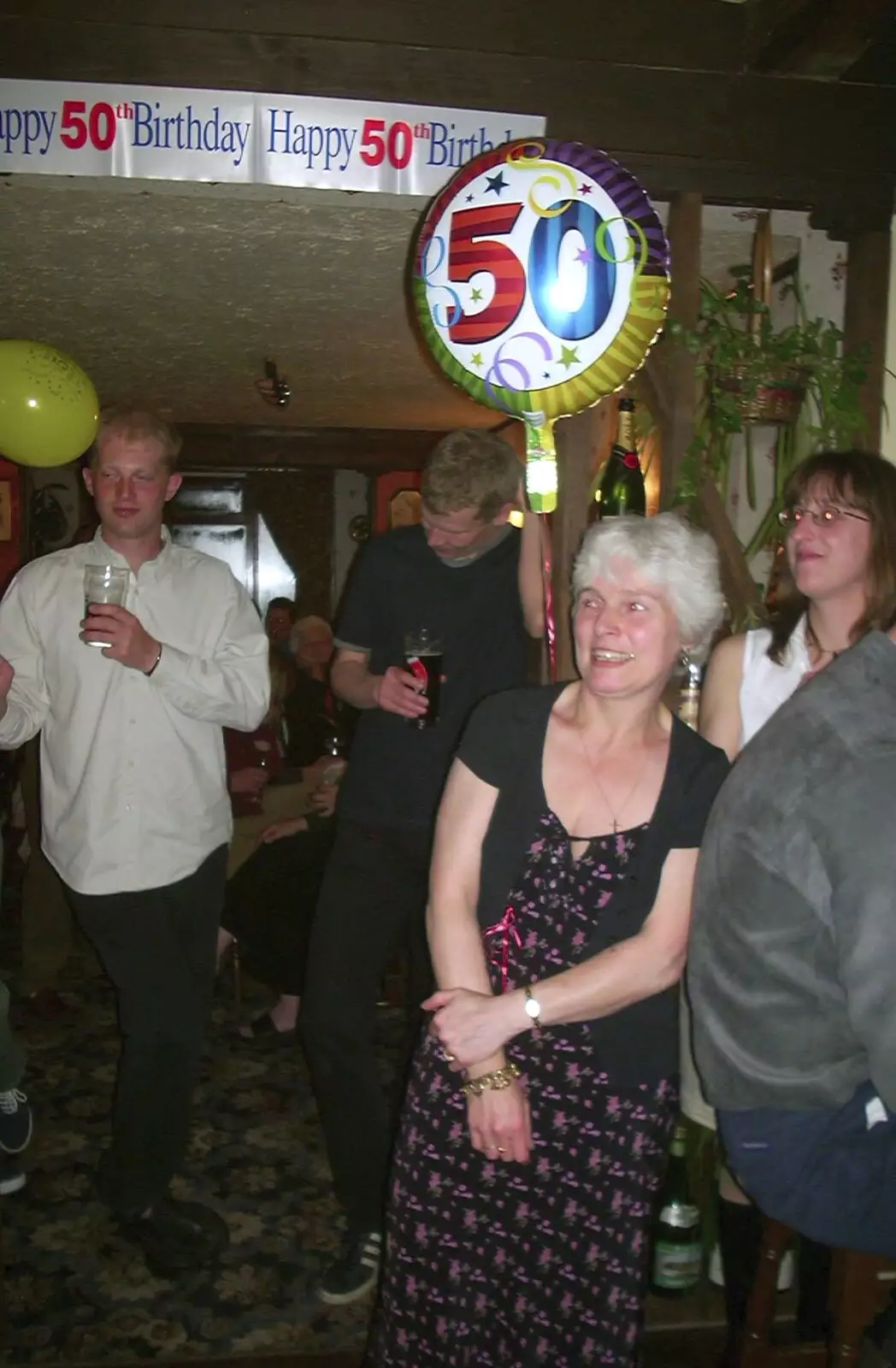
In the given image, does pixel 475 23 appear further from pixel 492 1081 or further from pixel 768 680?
pixel 492 1081

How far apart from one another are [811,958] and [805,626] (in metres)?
0.81

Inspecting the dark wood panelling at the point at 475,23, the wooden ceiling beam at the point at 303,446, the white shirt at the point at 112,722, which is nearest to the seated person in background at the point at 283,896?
the white shirt at the point at 112,722

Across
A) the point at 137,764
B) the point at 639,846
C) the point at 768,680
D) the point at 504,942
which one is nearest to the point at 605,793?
the point at 639,846

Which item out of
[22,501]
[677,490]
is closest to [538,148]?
[677,490]

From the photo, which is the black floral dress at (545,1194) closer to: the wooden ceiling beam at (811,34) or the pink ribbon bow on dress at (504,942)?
the pink ribbon bow on dress at (504,942)

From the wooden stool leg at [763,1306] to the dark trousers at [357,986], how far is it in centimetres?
84

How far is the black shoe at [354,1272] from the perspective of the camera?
2.17 metres

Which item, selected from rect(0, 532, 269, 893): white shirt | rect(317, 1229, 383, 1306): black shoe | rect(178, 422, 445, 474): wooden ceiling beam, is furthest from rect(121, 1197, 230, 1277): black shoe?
rect(178, 422, 445, 474): wooden ceiling beam

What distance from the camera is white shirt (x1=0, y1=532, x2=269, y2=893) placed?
211 cm

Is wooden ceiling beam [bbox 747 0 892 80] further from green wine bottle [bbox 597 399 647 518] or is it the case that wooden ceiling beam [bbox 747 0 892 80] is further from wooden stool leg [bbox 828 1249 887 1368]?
wooden stool leg [bbox 828 1249 887 1368]

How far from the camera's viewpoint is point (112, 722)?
2127 mm

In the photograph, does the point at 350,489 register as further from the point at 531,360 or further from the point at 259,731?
the point at 531,360

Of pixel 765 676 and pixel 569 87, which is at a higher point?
pixel 569 87

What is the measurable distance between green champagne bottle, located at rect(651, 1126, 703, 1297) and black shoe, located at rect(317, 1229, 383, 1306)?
567 millimetres
